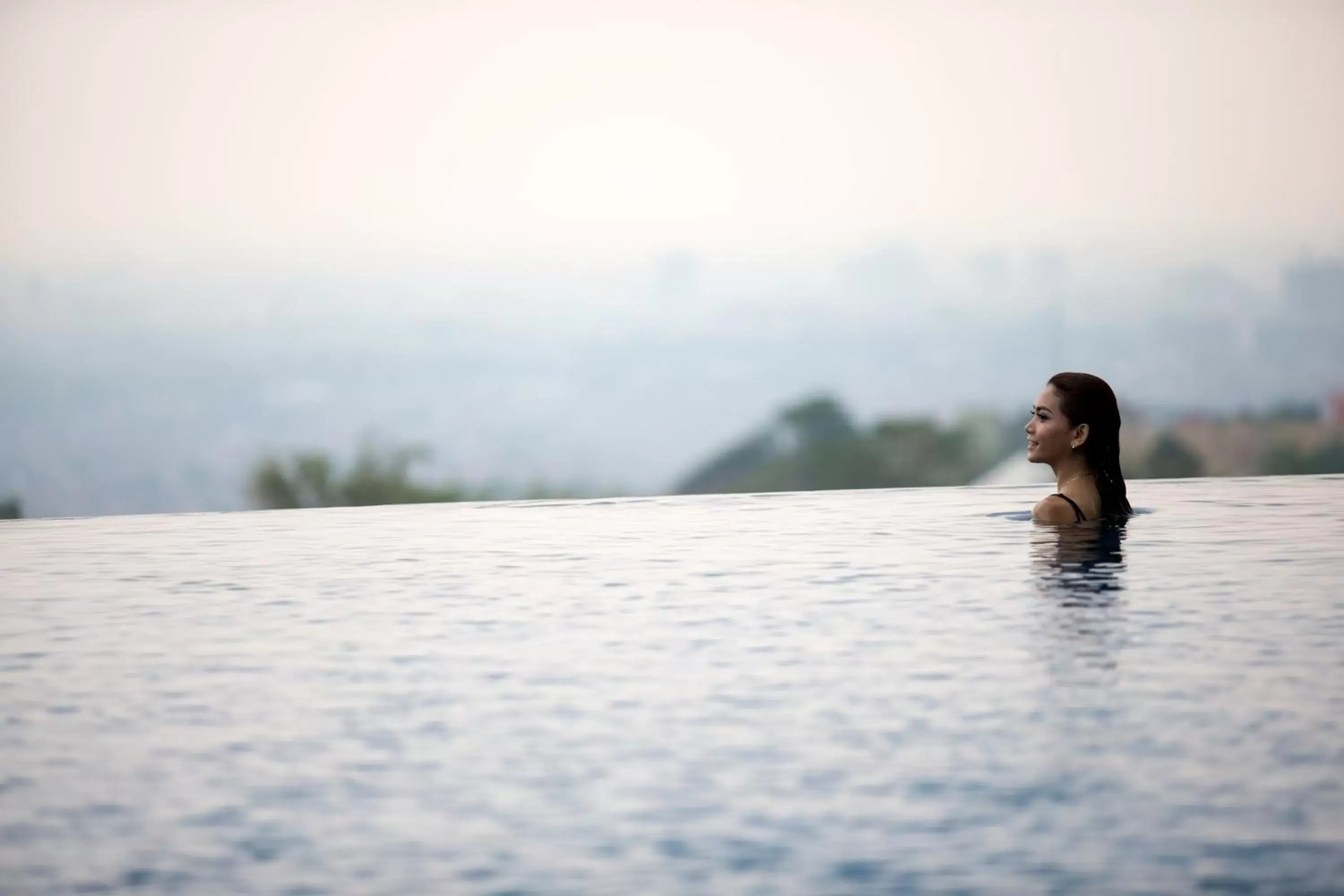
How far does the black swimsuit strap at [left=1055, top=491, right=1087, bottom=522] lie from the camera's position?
266 inches

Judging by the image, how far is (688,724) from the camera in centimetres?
299

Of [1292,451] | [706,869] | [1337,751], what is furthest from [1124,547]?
[1292,451]

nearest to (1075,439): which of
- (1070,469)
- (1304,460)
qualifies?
(1070,469)

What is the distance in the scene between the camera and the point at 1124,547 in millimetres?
5914

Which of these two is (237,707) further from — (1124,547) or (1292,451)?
(1292,451)

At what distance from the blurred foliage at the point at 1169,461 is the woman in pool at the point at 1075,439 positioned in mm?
7103

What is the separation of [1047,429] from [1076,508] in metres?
Answer: 0.52

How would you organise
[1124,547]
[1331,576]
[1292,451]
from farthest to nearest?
[1292,451], [1124,547], [1331,576]

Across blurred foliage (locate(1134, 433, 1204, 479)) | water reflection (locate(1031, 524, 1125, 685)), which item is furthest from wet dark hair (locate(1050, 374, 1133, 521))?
blurred foliage (locate(1134, 433, 1204, 479))

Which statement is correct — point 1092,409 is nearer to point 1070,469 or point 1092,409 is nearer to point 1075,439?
point 1075,439

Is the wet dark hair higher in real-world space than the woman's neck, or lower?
higher

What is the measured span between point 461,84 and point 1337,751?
40.2ft

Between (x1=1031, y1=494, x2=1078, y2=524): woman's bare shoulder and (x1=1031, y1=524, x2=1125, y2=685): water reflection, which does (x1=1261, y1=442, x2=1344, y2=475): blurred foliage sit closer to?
(x1=1031, y1=494, x2=1078, y2=524): woman's bare shoulder

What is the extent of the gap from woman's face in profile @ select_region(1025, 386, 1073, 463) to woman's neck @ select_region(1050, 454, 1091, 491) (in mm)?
143
